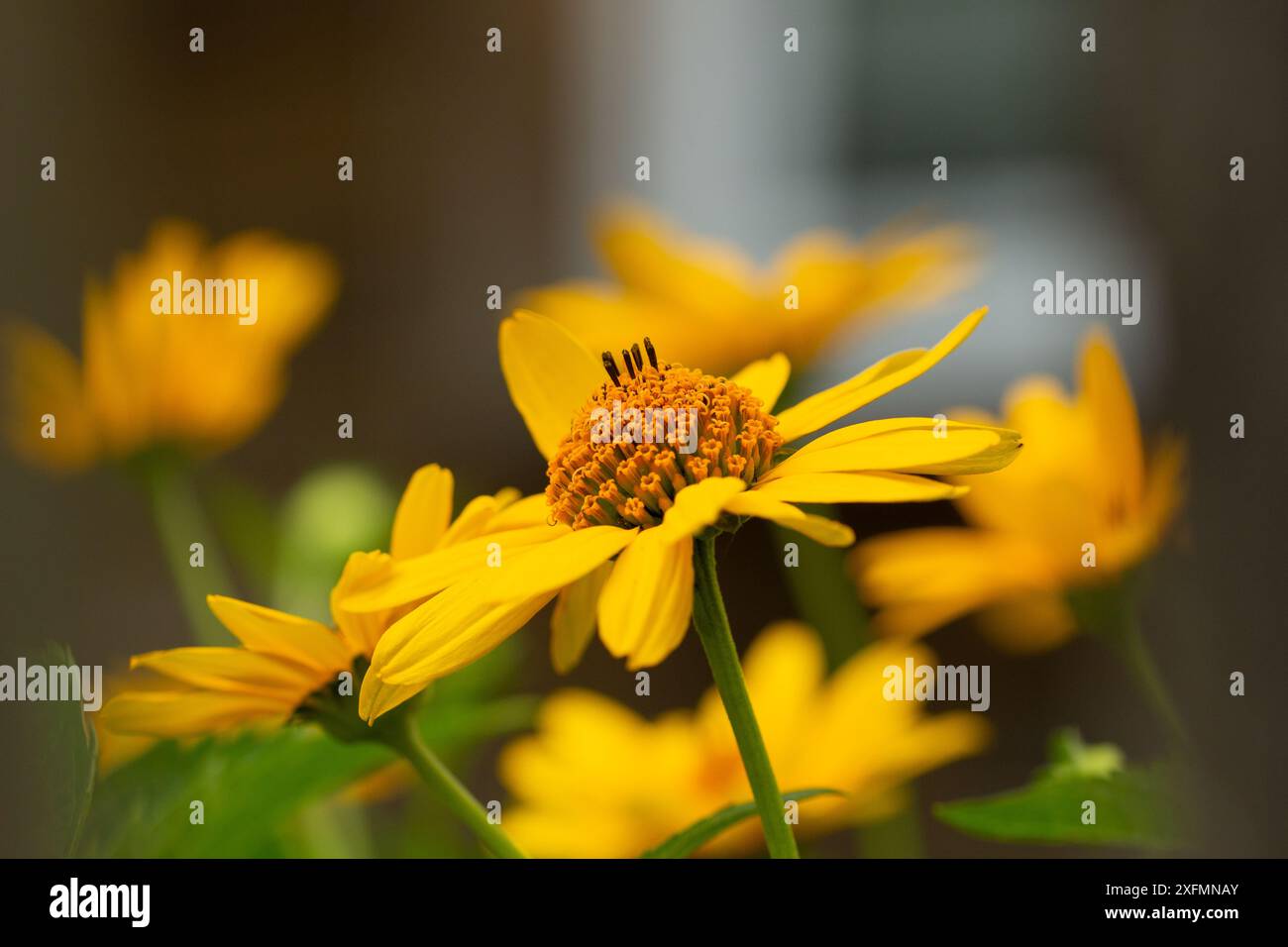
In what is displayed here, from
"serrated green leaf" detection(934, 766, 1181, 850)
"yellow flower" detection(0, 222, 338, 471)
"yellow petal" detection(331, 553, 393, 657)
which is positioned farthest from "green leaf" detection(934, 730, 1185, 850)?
"yellow flower" detection(0, 222, 338, 471)

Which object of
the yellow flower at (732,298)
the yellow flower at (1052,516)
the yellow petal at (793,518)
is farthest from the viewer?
the yellow flower at (732,298)

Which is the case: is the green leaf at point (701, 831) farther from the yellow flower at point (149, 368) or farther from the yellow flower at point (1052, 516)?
the yellow flower at point (149, 368)

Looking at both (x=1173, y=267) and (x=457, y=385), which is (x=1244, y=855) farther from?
(x=457, y=385)

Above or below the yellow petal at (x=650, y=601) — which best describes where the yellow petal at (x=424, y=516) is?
above

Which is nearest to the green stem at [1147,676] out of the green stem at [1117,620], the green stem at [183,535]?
the green stem at [1117,620]

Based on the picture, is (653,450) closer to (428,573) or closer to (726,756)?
(428,573)
